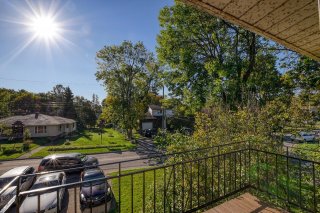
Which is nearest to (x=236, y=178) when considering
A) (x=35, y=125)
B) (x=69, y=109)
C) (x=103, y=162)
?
(x=103, y=162)

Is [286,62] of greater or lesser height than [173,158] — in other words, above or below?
above

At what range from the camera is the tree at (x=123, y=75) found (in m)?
24.6

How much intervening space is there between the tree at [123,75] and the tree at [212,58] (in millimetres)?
13697

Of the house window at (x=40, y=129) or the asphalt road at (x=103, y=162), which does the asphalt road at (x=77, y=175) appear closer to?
the asphalt road at (x=103, y=162)

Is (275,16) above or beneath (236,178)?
above

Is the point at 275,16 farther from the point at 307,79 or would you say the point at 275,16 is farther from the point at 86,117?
the point at 86,117

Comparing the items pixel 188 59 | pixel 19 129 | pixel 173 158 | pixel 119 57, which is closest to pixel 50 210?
pixel 173 158

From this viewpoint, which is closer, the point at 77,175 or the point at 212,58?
the point at 212,58

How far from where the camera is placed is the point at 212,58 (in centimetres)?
1105

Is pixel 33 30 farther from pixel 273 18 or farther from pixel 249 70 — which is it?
pixel 273 18

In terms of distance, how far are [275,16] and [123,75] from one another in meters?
24.3

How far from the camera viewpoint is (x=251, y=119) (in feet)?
19.8

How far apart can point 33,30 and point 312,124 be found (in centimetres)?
1523

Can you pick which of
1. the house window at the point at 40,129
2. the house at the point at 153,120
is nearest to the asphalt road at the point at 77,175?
the house window at the point at 40,129
